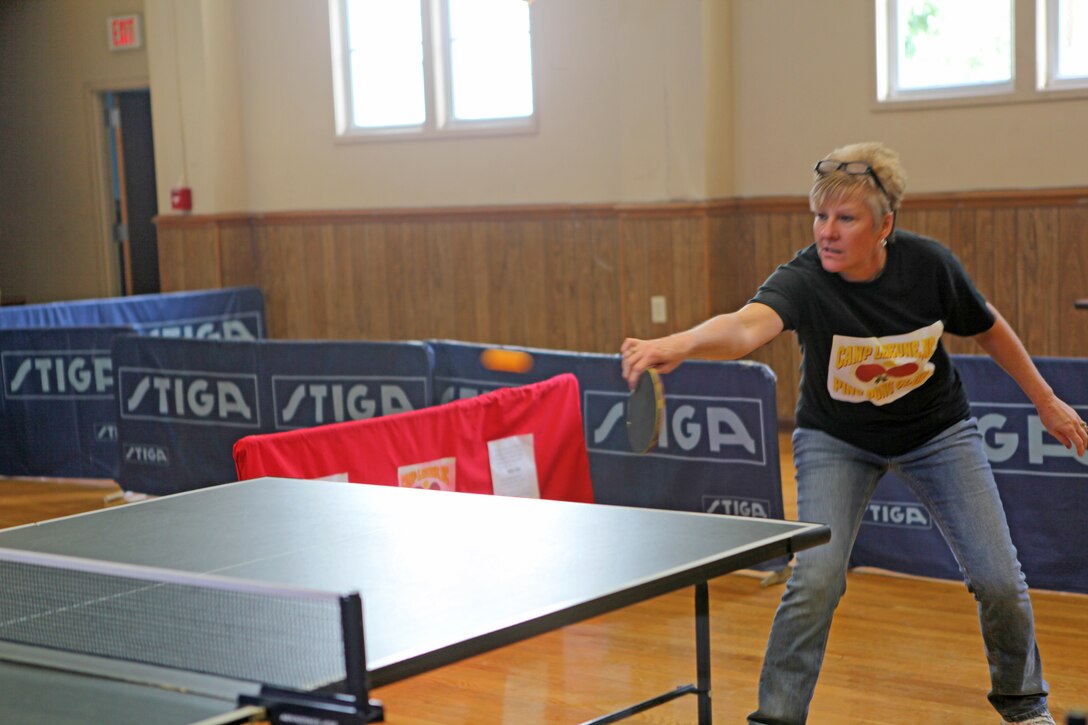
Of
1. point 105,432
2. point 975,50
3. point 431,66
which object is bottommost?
point 105,432

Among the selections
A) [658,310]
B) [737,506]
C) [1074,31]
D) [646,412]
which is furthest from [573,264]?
[646,412]

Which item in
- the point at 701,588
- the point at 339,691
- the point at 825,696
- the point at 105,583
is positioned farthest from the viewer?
the point at 825,696

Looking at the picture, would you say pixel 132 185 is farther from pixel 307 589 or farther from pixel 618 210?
pixel 307 589

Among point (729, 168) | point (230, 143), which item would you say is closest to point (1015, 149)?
point (729, 168)

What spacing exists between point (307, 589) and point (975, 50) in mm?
7197

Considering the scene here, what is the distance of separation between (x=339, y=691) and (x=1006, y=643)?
6.26 ft

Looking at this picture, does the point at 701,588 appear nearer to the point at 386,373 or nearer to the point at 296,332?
the point at 386,373

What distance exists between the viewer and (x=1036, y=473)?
16.7 feet

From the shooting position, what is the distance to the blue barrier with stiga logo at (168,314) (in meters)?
8.92

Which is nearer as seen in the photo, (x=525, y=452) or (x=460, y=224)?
(x=525, y=452)

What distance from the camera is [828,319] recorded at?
3.30 metres

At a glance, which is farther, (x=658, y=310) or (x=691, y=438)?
(x=658, y=310)

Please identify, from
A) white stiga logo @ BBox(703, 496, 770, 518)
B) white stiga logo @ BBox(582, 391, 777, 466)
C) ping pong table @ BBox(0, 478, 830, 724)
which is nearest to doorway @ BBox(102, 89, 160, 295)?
white stiga logo @ BBox(582, 391, 777, 466)

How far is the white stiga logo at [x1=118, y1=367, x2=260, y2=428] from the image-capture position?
7.05 m
